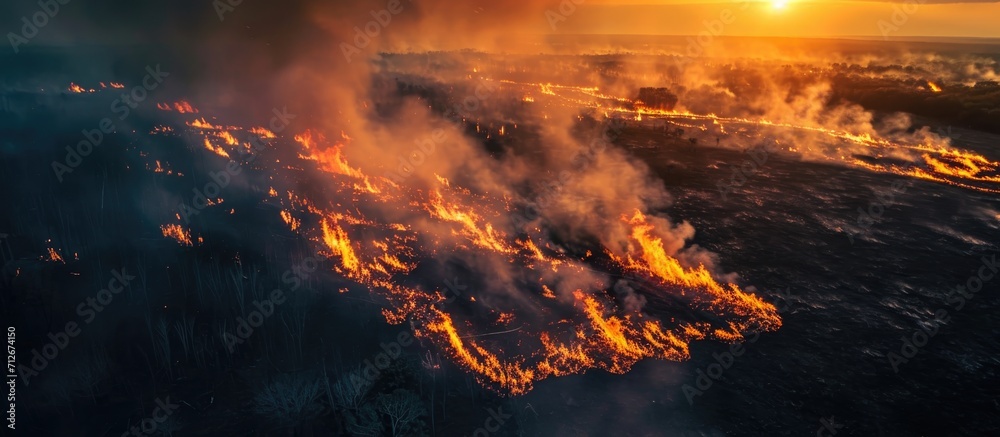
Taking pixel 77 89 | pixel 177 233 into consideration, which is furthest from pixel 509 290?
pixel 77 89

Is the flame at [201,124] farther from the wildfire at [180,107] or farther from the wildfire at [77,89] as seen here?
the wildfire at [77,89]

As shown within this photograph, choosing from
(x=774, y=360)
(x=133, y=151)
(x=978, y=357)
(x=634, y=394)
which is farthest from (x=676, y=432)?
(x=133, y=151)

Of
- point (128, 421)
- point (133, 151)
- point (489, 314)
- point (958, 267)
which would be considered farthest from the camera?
point (133, 151)

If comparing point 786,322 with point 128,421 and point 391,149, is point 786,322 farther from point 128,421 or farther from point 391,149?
point 391,149

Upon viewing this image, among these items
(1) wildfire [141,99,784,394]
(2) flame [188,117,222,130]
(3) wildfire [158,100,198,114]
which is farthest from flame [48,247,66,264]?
(3) wildfire [158,100,198,114]

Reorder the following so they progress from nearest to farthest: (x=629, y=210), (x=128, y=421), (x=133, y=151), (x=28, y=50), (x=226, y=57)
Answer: (x=128, y=421) → (x=629, y=210) → (x=133, y=151) → (x=226, y=57) → (x=28, y=50)

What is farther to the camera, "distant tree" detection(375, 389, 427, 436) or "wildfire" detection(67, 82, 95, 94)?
"wildfire" detection(67, 82, 95, 94)

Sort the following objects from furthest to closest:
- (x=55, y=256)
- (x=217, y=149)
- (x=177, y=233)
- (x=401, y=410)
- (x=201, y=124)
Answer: (x=201, y=124) → (x=217, y=149) → (x=177, y=233) → (x=55, y=256) → (x=401, y=410)

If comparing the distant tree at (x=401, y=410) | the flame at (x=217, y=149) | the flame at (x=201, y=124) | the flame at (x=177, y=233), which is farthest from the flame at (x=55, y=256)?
the flame at (x=201, y=124)

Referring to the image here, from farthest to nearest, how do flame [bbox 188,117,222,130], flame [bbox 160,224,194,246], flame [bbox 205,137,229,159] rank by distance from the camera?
flame [bbox 188,117,222,130]
flame [bbox 205,137,229,159]
flame [bbox 160,224,194,246]

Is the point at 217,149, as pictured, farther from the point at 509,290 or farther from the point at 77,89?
the point at 77,89

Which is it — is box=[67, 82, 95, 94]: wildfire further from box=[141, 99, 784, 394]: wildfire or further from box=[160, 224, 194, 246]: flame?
box=[160, 224, 194, 246]: flame
